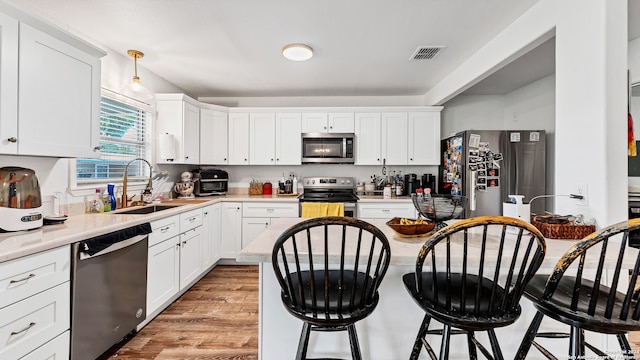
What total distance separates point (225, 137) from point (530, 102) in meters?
4.33

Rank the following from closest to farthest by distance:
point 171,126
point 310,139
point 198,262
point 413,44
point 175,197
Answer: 1. point 413,44
2. point 198,262
3. point 171,126
4. point 175,197
5. point 310,139

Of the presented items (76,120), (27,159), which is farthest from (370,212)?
(27,159)

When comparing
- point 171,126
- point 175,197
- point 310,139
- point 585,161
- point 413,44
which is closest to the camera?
point 585,161

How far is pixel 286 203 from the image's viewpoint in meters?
3.69

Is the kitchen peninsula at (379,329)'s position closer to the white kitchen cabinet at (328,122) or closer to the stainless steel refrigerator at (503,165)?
the stainless steel refrigerator at (503,165)

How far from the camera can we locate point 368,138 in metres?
4.06

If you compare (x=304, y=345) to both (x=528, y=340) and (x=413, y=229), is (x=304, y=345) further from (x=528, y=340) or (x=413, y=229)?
(x=528, y=340)

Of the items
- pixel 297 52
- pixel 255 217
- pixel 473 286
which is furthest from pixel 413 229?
pixel 255 217

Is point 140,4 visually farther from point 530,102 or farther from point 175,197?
point 530,102

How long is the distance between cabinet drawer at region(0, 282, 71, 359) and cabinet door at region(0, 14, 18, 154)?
85 centimetres

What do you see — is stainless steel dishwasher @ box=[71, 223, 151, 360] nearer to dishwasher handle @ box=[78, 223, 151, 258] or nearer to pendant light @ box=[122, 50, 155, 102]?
dishwasher handle @ box=[78, 223, 151, 258]

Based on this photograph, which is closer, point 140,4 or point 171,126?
point 140,4

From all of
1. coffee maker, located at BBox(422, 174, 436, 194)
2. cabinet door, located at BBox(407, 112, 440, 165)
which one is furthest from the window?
coffee maker, located at BBox(422, 174, 436, 194)

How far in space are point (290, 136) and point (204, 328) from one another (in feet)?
8.69
